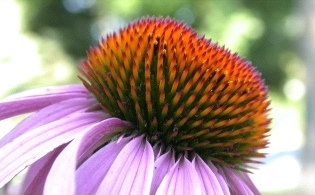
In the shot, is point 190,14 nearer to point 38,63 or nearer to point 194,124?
point 38,63

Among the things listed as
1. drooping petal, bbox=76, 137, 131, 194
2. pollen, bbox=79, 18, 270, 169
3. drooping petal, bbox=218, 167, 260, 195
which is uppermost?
pollen, bbox=79, 18, 270, 169

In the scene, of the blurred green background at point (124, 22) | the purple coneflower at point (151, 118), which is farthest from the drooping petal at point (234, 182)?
the blurred green background at point (124, 22)

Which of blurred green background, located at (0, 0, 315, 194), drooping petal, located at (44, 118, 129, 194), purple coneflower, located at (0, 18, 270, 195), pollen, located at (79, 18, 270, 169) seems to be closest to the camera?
drooping petal, located at (44, 118, 129, 194)

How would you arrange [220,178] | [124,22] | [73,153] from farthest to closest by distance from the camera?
1. [124,22]
2. [220,178]
3. [73,153]

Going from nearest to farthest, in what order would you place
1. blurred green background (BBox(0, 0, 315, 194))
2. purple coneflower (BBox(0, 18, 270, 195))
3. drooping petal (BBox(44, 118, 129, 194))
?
drooping petal (BBox(44, 118, 129, 194)) → purple coneflower (BBox(0, 18, 270, 195)) → blurred green background (BBox(0, 0, 315, 194))

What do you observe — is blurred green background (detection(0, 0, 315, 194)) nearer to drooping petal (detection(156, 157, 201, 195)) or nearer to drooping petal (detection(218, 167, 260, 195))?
drooping petal (detection(218, 167, 260, 195))

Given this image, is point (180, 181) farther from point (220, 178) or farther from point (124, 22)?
point (124, 22)

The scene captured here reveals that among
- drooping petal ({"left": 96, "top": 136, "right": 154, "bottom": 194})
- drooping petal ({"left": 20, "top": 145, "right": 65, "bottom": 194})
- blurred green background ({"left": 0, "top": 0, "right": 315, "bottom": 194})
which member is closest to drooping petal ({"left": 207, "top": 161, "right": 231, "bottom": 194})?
drooping petal ({"left": 96, "top": 136, "right": 154, "bottom": 194})

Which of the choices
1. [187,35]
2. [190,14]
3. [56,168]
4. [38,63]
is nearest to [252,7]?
[190,14]

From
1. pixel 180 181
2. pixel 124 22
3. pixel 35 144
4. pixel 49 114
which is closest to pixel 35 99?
pixel 49 114
